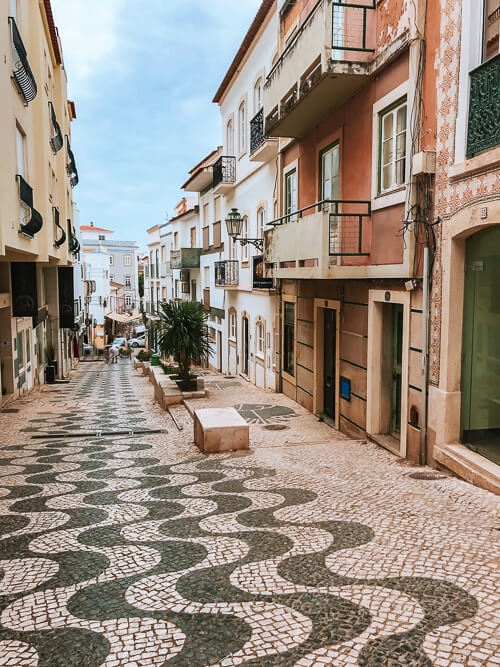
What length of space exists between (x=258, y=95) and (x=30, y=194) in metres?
9.56

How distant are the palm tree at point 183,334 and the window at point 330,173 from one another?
215 inches

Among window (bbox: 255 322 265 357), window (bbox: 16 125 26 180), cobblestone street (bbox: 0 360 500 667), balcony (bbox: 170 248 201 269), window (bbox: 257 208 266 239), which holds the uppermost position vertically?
window (bbox: 16 125 26 180)

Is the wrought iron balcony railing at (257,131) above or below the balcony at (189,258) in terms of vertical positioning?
above

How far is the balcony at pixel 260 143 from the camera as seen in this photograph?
1520 cm

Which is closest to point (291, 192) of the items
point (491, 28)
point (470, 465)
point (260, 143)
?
point (260, 143)

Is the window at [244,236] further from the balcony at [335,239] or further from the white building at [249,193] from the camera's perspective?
the balcony at [335,239]

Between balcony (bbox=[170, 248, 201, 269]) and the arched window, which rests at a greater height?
balcony (bbox=[170, 248, 201, 269])

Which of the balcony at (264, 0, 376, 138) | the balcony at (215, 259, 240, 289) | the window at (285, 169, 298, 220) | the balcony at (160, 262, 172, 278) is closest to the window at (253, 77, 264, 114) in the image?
the window at (285, 169, 298, 220)

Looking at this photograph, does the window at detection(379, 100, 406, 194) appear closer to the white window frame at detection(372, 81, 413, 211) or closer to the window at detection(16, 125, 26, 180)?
the white window frame at detection(372, 81, 413, 211)

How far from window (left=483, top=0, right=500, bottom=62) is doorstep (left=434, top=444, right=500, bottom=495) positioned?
15.3ft

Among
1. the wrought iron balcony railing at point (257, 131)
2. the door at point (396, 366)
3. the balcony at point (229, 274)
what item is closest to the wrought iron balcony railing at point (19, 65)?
the wrought iron balcony railing at point (257, 131)

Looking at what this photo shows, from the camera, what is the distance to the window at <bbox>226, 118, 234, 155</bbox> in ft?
71.3

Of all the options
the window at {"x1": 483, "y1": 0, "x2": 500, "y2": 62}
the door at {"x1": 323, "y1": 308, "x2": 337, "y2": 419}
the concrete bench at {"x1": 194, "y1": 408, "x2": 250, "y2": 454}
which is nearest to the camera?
the window at {"x1": 483, "y1": 0, "x2": 500, "y2": 62}

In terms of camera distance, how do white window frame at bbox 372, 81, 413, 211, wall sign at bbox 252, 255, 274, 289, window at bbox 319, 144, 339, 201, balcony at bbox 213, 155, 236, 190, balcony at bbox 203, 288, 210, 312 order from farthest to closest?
balcony at bbox 203, 288, 210, 312, balcony at bbox 213, 155, 236, 190, wall sign at bbox 252, 255, 274, 289, window at bbox 319, 144, 339, 201, white window frame at bbox 372, 81, 413, 211
